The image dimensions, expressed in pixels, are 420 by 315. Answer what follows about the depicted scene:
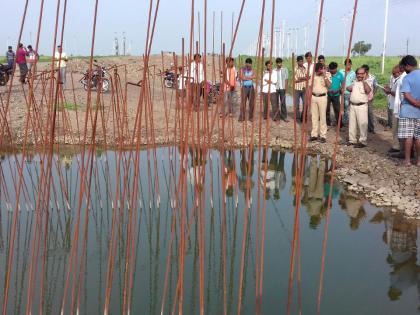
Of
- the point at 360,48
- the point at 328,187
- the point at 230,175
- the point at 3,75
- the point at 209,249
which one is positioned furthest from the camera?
the point at 360,48

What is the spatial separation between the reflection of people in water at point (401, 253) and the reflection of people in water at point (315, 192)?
629mm

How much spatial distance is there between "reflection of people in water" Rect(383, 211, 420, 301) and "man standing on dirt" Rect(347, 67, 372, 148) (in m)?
2.00

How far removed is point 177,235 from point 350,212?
172cm

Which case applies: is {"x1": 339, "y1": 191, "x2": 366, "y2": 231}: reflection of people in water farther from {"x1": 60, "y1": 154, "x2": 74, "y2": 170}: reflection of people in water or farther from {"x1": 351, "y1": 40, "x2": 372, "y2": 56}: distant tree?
{"x1": 351, "y1": 40, "x2": 372, "y2": 56}: distant tree

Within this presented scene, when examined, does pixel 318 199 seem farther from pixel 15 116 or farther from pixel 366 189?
pixel 15 116

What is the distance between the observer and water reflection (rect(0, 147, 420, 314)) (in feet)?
9.25

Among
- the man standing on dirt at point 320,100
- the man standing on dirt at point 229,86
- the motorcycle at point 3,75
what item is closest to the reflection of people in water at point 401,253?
the man standing on dirt at point 229,86

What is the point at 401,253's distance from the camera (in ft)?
11.2

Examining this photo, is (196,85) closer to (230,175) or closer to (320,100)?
(230,175)

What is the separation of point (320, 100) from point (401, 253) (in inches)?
130

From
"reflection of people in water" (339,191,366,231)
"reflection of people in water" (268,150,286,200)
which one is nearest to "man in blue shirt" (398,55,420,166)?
"reflection of people in water" (339,191,366,231)

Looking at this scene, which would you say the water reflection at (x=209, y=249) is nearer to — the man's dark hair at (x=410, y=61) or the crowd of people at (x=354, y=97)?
the crowd of people at (x=354, y=97)

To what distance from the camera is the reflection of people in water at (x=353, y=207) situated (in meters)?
4.10

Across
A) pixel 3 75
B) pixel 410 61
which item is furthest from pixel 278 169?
pixel 3 75
